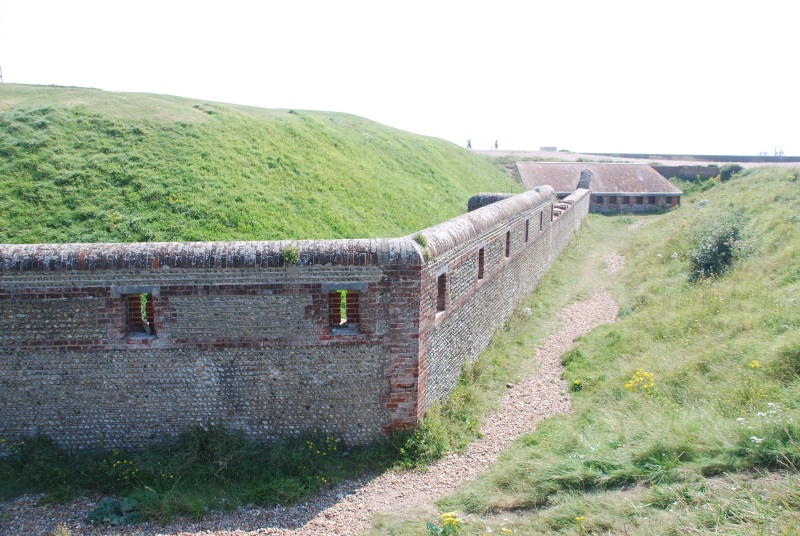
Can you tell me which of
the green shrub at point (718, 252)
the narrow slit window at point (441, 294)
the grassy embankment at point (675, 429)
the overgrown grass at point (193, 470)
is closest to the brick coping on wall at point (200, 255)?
the narrow slit window at point (441, 294)

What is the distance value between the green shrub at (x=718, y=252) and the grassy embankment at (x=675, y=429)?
1.65 ft

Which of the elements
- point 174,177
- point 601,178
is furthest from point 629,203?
point 174,177

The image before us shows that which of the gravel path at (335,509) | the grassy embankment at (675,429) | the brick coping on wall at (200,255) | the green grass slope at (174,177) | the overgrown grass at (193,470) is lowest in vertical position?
the gravel path at (335,509)

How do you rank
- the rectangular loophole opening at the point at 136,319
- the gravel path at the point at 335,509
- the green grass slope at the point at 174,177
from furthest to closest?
the green grass slope at the point at 174,177
the rectangular loophole opening at the point at 136,319
the gravel path at the point at 335,509

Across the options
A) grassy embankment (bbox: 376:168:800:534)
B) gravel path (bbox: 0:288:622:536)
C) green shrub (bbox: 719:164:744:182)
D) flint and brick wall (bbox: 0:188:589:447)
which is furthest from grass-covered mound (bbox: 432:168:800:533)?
green shrub (bbox: 719:164:744:182)

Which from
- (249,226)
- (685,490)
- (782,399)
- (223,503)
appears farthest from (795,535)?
(249,226)

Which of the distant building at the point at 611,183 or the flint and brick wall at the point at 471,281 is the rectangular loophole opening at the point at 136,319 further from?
the distant building at the point at 611,183

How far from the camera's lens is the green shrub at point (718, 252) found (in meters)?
14.7

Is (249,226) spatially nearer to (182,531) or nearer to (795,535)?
(182,531)

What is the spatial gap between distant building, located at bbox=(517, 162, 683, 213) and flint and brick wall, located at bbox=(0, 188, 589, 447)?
30311mm

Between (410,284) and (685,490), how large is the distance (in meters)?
3.74

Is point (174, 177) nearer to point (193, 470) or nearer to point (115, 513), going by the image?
point (193, 470)

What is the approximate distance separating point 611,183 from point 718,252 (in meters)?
23.2

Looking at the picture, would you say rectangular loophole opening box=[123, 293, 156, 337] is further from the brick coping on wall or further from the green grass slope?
the green grass slope
